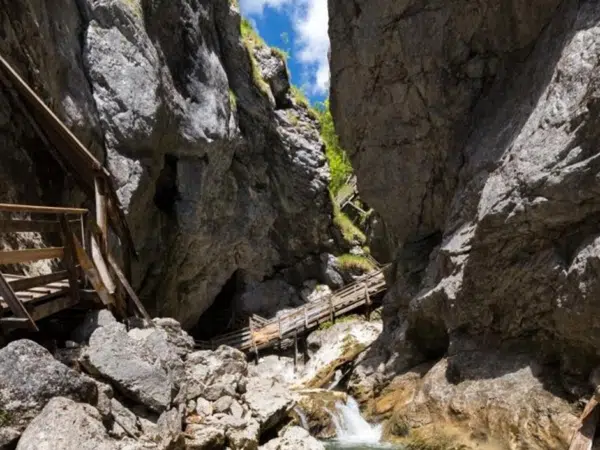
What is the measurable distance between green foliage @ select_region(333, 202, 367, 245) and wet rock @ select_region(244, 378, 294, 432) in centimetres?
2105

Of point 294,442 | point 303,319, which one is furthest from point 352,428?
point 303,319

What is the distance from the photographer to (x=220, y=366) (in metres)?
7.88

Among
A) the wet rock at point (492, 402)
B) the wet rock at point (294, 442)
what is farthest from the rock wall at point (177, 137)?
the wet rock at point (492, 402)

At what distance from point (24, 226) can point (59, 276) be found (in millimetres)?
1302

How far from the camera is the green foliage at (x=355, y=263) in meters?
28.3

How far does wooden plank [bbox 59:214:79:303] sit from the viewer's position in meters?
6.89

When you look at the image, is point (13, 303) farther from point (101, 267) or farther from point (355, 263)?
point (355, 263)

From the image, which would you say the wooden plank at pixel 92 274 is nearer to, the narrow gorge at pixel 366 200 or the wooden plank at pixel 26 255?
the narrow gorge at pixel 366 200

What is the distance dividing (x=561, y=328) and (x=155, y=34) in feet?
54.4

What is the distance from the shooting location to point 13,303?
219 inches

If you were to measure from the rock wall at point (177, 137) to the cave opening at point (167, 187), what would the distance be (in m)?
0.04

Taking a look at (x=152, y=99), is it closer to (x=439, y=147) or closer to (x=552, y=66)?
(x=439, y=147)

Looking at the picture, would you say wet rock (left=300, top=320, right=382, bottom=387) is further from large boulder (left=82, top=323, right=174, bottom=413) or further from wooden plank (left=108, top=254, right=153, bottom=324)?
large boulder (left=82, top=323, right=174, bottom=413)

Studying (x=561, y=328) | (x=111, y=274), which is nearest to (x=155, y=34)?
(x=111, y=274)
